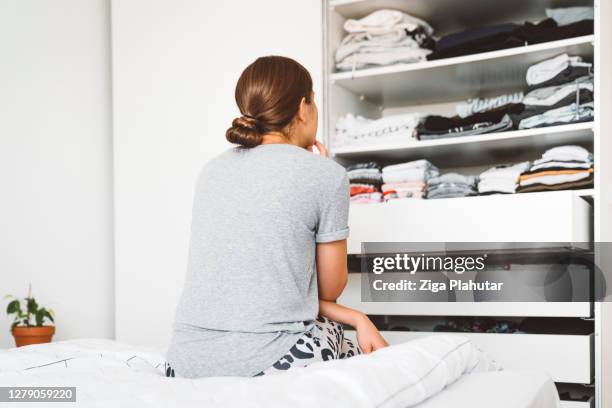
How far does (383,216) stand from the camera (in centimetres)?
249

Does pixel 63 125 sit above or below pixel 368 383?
above

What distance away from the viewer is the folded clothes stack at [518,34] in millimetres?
2383

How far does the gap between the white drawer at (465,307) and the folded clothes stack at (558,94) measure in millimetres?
633

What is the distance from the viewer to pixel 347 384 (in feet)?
2.50

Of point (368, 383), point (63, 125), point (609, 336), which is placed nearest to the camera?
point (368, 383)

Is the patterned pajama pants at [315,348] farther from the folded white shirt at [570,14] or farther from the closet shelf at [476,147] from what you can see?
the folded white shirt at [570,14]

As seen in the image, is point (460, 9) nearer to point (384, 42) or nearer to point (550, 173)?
point (384, 42)

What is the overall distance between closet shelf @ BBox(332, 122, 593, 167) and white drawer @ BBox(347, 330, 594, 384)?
0.69 metres

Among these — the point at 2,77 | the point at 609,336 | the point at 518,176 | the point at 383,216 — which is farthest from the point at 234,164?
the point at 2,77

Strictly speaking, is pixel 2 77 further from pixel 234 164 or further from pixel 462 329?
pixel 462 329

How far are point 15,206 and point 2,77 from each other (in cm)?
51

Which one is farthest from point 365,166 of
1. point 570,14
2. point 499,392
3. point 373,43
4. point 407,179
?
point 499,392

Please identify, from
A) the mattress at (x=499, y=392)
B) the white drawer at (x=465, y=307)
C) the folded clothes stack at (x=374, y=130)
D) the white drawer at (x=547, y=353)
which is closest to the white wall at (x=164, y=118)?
the folded clothes stack at (x=374, y=130)

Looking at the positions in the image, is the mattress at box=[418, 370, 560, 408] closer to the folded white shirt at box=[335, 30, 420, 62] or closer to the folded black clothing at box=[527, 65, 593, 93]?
the folded black clothing at box=[527, 65, 593, 93]
